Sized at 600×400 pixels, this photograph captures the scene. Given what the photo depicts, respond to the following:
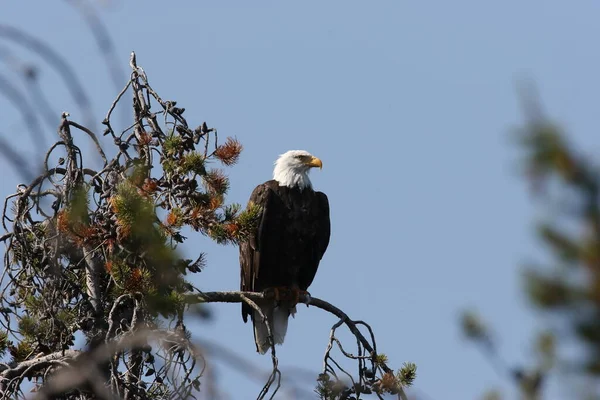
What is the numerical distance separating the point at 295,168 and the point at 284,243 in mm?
745

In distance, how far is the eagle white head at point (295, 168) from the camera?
286 inches

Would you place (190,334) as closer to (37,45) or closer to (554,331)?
(37,45)

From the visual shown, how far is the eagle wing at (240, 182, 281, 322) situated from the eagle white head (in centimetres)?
25

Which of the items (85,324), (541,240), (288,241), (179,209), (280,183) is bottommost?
(541,240)

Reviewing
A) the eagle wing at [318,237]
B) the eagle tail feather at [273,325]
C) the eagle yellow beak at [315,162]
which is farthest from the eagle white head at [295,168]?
the eagle tail feather at [273,325]

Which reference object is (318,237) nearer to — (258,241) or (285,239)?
(285,239)

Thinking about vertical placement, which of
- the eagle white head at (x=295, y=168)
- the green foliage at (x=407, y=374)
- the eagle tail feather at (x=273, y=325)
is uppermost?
the eagle white head at (x=295, y=168)

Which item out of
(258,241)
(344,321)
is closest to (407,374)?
(344,321)

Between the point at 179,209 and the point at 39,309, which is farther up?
the point at 179,209

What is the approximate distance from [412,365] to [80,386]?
1.54 meters

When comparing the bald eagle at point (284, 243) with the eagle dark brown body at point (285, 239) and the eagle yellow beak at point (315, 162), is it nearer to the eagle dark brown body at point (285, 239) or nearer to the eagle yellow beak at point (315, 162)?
the eagle dark brown body at point (285, 239)

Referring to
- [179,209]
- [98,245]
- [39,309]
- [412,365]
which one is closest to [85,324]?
[39,309]

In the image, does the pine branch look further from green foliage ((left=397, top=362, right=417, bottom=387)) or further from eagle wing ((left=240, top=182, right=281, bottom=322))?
eagle wing ((left=240, top=182, right=281, bottom=322))

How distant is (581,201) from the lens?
6.40 ft
